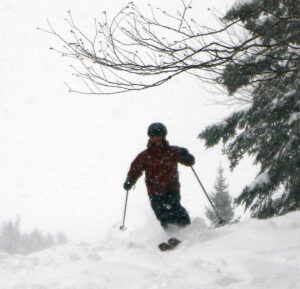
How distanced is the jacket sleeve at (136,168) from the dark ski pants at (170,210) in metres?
0.48

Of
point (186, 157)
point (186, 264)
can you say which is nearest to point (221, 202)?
point (186, 157)

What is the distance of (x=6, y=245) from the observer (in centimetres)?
5397

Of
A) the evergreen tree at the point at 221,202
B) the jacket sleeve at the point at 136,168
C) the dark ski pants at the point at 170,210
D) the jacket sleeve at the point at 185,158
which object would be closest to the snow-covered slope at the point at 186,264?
the dark ski pants at the point at 170,210

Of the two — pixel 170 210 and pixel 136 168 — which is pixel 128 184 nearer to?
pixel 136 168

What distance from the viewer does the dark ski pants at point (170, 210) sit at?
5688mm

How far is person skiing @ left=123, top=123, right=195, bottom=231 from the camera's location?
5711 millimetres

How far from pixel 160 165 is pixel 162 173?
0.44 feet

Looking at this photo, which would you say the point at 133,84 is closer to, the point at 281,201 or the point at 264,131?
the point at 264,131

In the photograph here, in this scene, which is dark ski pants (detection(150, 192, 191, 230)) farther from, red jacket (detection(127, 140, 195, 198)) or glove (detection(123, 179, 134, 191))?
glove (detection(123, 179, 134, 191))

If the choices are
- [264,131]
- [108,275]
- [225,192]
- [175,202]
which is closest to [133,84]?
[108,275]

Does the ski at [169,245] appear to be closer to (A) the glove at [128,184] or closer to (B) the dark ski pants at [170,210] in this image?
(B) the dark ski pants at [170,210]

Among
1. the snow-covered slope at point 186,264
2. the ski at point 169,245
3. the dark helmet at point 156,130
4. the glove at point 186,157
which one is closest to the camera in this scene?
the snow-covered slope at point 186,264

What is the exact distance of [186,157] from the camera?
5.93 metres

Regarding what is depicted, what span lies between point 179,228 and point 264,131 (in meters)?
2.95
